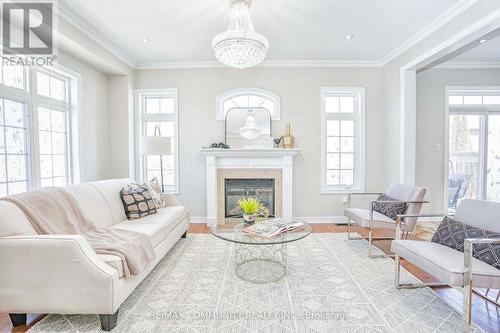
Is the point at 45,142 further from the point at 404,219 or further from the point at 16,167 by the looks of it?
the point at 404,219

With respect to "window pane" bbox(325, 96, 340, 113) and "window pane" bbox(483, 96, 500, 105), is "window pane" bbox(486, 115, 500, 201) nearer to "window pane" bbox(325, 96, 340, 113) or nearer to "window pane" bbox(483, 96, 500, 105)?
"window pane" bbox(483, 96, 500, 105)

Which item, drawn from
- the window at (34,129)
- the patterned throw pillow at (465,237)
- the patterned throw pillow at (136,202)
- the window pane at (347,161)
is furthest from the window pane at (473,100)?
the window at (34,129)

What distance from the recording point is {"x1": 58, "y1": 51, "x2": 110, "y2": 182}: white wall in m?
3.85

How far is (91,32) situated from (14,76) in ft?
3.35

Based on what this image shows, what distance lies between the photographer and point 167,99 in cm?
476

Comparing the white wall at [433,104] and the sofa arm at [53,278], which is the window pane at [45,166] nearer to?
the sofa arm at [53,278]

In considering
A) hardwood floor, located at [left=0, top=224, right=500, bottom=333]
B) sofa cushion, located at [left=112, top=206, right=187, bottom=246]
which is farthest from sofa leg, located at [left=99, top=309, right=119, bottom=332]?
sofa cushion, located at [left=112, top=206, right=187, bottom=246]

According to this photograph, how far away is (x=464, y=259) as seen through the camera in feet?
5.73

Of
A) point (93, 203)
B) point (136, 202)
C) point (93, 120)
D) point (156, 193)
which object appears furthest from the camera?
point (93, 120)

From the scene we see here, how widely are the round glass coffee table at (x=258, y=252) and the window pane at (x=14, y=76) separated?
2.66m

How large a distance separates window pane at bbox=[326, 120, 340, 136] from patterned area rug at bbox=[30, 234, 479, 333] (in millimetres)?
2387

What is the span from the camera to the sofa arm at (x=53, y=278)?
1.76 m

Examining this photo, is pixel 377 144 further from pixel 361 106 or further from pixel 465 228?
pixel 465 228

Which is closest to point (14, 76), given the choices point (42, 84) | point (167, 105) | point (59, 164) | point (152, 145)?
point (42, 84)
